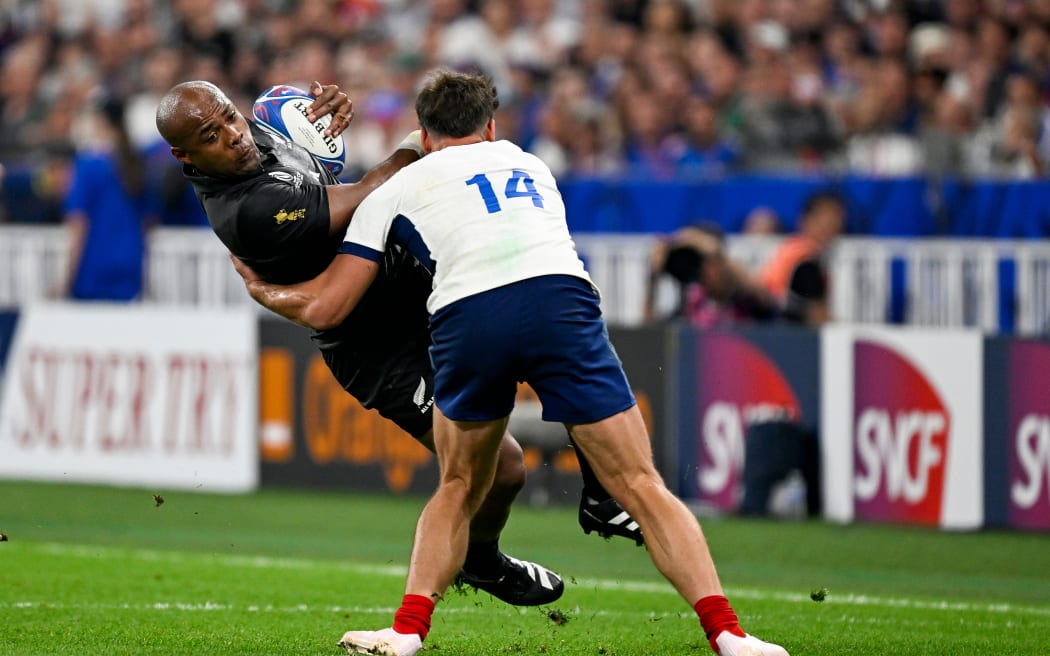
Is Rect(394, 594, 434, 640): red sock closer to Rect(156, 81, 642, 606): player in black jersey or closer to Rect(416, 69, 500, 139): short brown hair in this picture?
Rect(156, 81, 642, 606): player in black jersey

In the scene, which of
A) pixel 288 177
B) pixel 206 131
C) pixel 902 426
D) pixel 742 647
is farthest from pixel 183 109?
pixel 902 426

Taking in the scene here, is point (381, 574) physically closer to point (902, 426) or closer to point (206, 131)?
point (206, 131)

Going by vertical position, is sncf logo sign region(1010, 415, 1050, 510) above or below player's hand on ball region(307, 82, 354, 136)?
below

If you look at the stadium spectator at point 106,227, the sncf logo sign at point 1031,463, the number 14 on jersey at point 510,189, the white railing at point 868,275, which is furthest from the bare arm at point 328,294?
the stadium spectator at point 106,227

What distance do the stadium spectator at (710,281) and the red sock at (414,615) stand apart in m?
6.07

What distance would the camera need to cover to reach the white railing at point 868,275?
1167 cm

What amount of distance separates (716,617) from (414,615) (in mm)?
1093

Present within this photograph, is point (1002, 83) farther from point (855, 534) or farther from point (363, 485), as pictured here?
point (363, 485)

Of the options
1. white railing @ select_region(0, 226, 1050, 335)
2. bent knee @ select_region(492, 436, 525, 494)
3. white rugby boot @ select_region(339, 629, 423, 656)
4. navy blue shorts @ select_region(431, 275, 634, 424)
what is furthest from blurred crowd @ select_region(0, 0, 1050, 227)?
white rugby boot @ select_region(339, 629, 423, 656)

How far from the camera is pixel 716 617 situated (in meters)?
5.91

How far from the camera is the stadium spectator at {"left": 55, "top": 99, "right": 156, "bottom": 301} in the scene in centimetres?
1416

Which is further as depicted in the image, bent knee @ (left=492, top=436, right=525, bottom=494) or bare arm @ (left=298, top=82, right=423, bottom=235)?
bent knee @ (left=492, top=436, right=525, bottom=494)

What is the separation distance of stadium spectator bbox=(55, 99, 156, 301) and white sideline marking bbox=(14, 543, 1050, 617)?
4.25 metres

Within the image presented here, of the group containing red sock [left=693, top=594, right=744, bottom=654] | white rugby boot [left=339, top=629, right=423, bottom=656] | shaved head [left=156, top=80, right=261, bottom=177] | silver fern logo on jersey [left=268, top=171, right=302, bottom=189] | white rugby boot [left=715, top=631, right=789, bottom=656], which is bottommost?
white rugby boot [left=339, top=629, right=423, bottom=656]
